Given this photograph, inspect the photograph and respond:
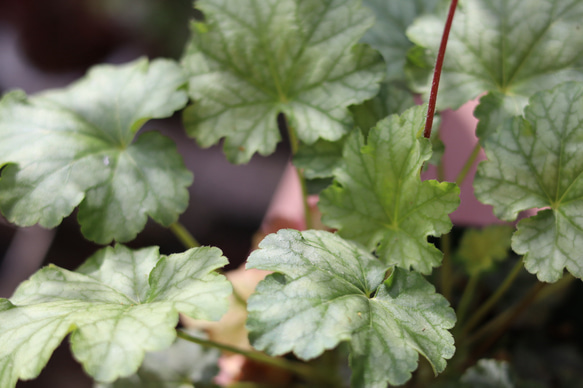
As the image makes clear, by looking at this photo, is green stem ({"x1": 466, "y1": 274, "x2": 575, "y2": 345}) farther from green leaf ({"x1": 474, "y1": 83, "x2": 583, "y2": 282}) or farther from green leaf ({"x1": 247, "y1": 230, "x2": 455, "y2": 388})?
green leaf ({"x1": 247, "y1": 230, "x2": 455, "y2": 388})

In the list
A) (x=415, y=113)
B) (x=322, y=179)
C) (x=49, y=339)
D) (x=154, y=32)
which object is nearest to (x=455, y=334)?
(x=322, y=179)

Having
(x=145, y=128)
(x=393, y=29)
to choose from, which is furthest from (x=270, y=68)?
(x=145, y=128)

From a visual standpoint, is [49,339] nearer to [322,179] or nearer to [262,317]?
[262,317]

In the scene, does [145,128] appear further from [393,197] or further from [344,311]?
[344,311]

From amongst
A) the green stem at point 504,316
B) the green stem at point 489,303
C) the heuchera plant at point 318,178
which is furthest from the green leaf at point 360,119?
the green stem at point 504,316

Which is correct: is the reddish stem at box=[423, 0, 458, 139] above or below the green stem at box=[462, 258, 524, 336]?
above

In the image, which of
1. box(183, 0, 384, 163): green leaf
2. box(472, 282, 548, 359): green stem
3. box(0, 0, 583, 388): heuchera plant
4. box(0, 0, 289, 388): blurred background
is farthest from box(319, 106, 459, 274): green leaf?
box(0, 0, 289, 388): blurred background

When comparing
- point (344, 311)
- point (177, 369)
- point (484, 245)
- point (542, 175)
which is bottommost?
point (177, 369)
